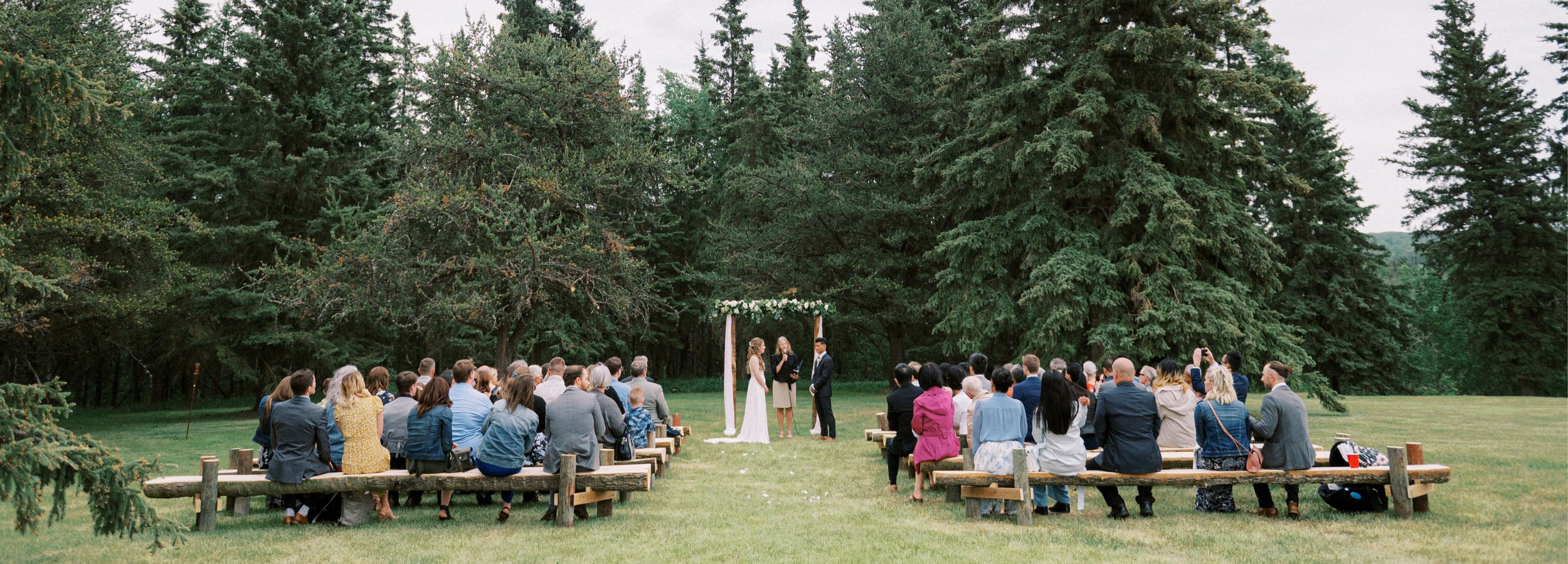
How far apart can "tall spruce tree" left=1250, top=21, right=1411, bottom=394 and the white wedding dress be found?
1084 inches

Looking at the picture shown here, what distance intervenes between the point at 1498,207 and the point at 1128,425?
115ft

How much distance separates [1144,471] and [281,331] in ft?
79.6

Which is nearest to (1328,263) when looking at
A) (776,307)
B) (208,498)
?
(776,307)

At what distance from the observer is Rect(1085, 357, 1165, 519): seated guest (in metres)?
7.75

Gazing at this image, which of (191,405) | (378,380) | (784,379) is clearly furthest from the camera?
(784,379)

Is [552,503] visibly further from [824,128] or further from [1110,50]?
[824,128]

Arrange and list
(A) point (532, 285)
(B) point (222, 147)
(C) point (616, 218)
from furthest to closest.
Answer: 1. (B) point (222, 147)
2. (C) point (616, 218)
3. (A) point (532, 285)

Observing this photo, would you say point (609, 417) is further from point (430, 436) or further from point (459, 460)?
point (430, 436)

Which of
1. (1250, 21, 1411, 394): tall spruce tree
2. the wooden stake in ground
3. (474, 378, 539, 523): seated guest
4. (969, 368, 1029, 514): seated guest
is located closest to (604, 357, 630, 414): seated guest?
(474, 378, 539, 523): seated guest

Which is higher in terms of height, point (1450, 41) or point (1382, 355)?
point (1450, 41)

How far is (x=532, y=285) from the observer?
19.8 m

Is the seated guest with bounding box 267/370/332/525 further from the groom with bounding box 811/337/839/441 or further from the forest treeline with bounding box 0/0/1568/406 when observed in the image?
the forest treeline with bounding box 0/0/1568/406

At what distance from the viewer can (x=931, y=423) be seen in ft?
29.5

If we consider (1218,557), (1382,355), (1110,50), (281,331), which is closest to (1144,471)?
(1218,557)
